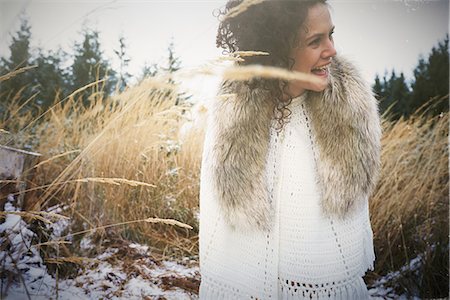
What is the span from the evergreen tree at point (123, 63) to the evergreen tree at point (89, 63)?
0.14ft

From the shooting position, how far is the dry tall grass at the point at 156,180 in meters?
1.15

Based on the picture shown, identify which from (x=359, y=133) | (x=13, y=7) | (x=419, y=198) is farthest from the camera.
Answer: (x=419, y=198)

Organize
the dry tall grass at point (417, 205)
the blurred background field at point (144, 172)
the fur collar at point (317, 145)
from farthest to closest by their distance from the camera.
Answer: the dry tall grass at point (417, 205) → the blurred background field at point (144, 172) → the fur collar at point (317, 145)

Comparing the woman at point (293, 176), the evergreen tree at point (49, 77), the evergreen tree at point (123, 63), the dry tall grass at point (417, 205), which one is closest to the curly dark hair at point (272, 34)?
the woman at point (293, 176)

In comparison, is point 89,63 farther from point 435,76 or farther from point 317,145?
point 435,76

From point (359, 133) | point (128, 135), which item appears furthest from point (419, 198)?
point (128, 135)

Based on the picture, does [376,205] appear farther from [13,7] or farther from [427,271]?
[13,7]

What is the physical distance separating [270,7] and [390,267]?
110 centimetres

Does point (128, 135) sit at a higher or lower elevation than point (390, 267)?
higher

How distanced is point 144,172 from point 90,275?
42cm

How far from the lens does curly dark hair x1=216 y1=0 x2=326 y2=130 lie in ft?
3.04

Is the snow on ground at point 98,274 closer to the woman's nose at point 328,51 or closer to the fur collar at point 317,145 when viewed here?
the fur collar at point 317,145

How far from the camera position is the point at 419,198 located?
1337mm

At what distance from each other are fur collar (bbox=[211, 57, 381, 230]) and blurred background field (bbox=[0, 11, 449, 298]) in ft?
0.89
